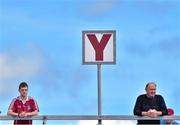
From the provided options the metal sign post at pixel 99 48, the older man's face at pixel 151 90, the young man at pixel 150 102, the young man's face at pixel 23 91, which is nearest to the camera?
the metal sign post at pixel 99 48

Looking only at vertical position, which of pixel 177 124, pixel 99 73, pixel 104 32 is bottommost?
pixel 177 124

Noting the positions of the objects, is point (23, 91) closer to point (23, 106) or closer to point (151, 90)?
point (23, 106)

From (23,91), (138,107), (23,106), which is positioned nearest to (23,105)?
(23,106)

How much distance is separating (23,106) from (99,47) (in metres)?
2.05

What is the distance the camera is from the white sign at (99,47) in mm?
11266

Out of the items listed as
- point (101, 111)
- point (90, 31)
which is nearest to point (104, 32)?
point (90, 31)

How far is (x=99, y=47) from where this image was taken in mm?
11375

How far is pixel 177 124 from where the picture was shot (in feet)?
37.4

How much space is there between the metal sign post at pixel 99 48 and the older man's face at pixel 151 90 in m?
1.08

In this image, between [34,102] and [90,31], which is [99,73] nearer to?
[90,31]

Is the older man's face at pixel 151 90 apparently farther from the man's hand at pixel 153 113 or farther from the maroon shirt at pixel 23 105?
the maroon shirt at pixel 23 105

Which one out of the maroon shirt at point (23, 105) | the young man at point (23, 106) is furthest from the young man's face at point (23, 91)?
the maroon shirt at point (23, 105)

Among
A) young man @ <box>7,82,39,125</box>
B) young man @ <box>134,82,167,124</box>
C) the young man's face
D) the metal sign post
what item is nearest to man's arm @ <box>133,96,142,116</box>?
young man @ <box>134,82,167,124</box>

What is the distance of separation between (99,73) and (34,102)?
1.62 m
